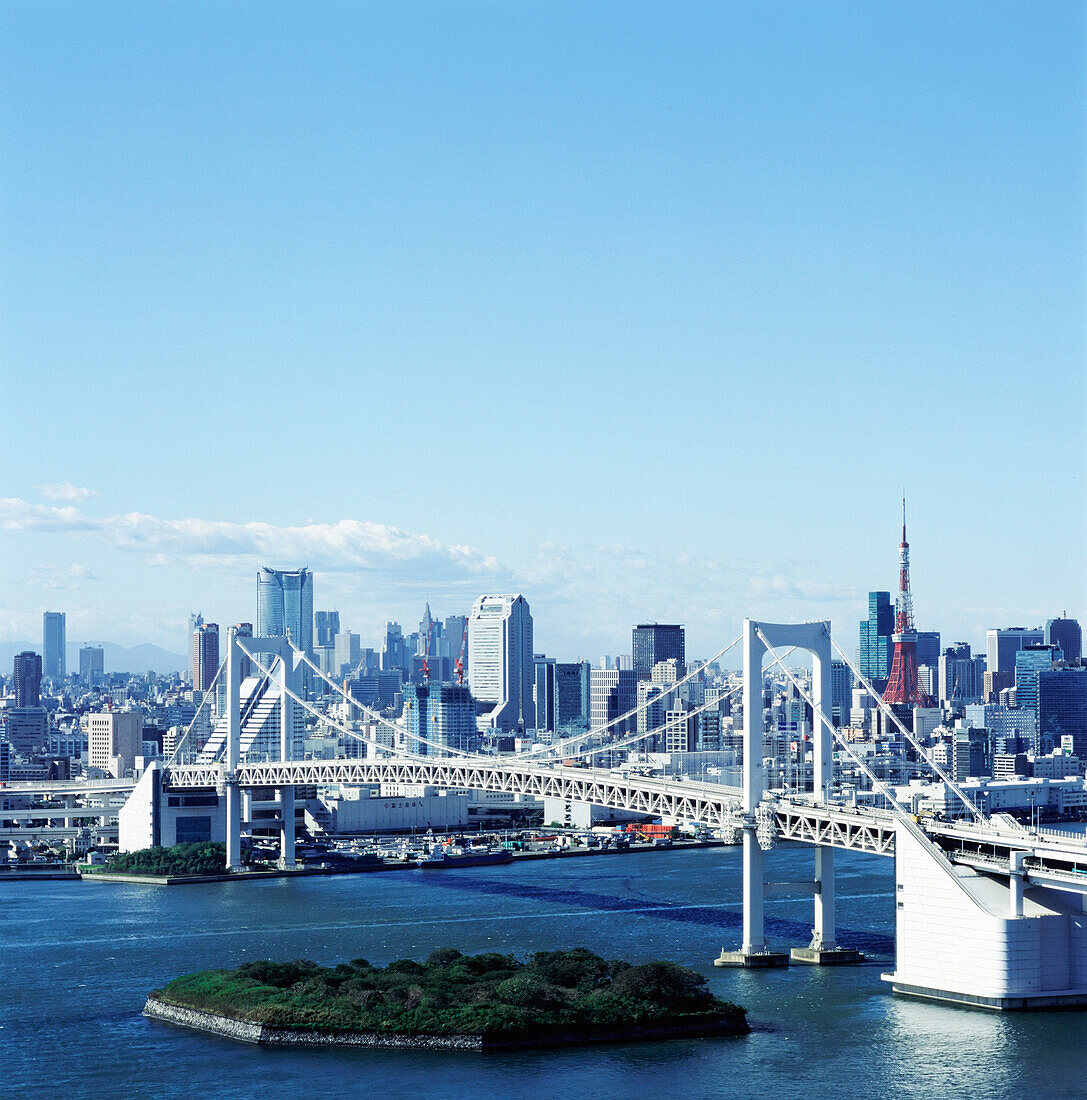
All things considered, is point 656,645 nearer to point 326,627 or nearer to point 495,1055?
point 326,627

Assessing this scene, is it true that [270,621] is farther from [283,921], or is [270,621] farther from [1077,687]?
[283,921]

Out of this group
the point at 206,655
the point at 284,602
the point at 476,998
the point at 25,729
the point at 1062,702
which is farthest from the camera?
the point at 284,602

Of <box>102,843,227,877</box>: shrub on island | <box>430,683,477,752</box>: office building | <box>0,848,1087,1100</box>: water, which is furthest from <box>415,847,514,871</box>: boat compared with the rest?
<box>430,683,477,752</box>: office building

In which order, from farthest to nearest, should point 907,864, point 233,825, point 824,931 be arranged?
point 233,825, point 824,931, point 907,864

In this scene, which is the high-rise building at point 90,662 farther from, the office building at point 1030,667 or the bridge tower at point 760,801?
the bridge tower at point 760,801

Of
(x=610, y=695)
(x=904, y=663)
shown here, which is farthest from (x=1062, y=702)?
(x=610, y=695)

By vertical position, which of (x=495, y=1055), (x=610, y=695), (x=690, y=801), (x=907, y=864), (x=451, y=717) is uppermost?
(x=610, y=695)

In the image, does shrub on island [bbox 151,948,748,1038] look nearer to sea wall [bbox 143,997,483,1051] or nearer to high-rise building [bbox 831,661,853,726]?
sea wall [bbox 143,997,483,1051]
